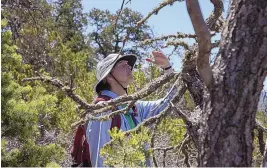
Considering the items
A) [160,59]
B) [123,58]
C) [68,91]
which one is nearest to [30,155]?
[123,58]

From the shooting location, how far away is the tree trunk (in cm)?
95

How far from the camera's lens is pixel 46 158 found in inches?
115

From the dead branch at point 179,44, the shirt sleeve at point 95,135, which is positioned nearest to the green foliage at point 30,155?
the shirt sleeve at point 95,135

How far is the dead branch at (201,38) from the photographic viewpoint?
94 centimetres

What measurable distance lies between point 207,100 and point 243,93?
0.30ft

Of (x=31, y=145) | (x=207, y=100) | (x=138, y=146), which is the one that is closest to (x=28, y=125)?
(x=31, y=145)

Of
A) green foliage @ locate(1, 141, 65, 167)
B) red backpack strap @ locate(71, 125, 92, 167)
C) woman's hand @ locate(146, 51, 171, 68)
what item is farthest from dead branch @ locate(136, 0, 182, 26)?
green foliage @ locate(1, 141, 65, 167)

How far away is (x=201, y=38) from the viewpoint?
3.16ft

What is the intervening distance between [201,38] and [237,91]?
15 cm

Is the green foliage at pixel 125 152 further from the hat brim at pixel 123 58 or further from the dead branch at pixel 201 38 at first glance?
the hat brim at pixel 123 58

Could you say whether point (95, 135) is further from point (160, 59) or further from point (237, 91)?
point (237, 91)

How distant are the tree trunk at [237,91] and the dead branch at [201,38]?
0.02 metres

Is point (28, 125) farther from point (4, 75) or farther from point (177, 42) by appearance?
point (177, 42)

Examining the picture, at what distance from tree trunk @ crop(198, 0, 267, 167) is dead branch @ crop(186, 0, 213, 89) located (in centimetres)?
2
